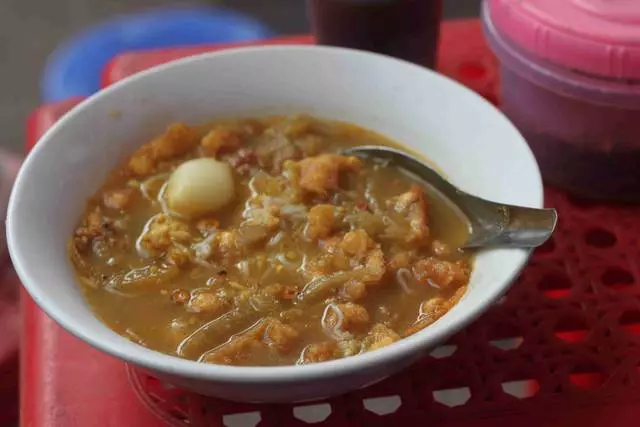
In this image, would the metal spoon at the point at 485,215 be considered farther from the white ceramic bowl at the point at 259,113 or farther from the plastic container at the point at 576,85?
the plastic container at the point at 576,85

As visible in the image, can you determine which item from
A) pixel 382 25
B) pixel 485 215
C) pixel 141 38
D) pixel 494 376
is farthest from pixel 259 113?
pixel 141 38

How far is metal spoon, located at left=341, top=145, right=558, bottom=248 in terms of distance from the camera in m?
1.01

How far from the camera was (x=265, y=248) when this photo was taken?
45.4 inches

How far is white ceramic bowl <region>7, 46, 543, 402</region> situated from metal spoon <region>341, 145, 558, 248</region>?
0.02 metres

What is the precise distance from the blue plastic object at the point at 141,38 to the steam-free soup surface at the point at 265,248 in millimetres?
1370

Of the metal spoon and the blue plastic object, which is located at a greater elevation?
the metal spoon

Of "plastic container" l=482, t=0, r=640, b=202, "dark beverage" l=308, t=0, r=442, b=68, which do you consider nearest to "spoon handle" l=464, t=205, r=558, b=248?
"plastic container" l=482, t=0, r=640, b=202

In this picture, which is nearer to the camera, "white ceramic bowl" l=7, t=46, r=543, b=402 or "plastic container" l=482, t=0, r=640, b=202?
"white ceramic bowl" l=7, t=46, r=543, b=402

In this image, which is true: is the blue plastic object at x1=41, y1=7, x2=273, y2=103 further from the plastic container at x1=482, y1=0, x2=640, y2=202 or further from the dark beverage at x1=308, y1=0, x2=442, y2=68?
the plastic container at x1=482, y1=0, x2=640, y2=202

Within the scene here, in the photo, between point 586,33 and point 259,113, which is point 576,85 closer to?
point 586,33

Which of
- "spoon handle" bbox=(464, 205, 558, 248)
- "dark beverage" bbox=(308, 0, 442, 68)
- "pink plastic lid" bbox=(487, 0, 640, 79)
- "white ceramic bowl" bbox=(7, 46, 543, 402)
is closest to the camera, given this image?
"white ceramic bowl" bbox=(7, 46, 543, 402)

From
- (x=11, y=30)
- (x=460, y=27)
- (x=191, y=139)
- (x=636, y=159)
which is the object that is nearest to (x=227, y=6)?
(x=11, y=30)

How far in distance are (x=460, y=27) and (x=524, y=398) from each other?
3.15 feet

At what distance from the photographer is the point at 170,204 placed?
4.00 feet
